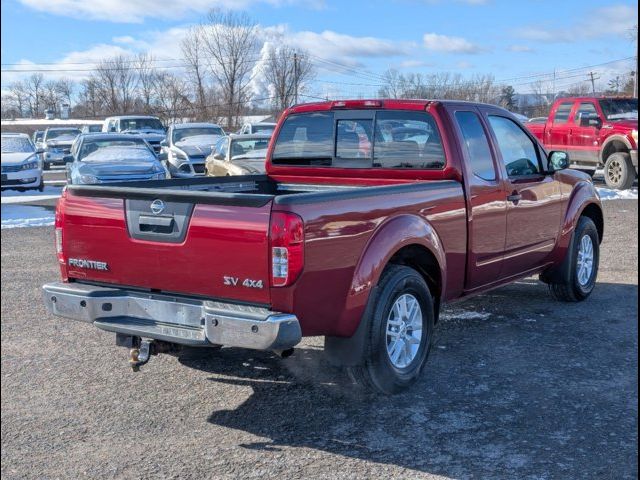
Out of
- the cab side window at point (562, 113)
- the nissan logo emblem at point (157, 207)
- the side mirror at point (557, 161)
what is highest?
the cab side window at point (562, 113)

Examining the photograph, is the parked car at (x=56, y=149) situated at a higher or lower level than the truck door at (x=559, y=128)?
lower

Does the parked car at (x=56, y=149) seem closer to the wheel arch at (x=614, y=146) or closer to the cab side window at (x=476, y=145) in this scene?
the wheel arch at (x=614, y=146)

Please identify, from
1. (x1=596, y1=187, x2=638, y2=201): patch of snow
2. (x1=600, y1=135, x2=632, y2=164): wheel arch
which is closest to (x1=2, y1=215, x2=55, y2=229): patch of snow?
(x1=596, y1=187, x2=638, y2=201): patch of snow

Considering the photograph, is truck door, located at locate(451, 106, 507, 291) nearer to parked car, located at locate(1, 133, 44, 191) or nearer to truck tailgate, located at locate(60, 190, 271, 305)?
truck tailgate, located at locate(60, 190, 271, 305)

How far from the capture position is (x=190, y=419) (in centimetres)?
434

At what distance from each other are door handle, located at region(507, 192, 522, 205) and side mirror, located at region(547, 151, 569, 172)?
76 cm

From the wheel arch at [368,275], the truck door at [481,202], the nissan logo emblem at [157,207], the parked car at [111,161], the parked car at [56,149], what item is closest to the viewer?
the nissan logo emblem at [157,207]

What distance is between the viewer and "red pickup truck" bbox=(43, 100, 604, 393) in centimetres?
392

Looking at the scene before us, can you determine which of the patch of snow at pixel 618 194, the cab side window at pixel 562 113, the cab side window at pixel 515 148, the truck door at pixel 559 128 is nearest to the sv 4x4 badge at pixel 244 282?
the cab side window at pixel 515 148

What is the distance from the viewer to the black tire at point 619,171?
17.1m

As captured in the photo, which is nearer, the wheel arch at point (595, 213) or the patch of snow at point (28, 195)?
the wheel arch at point (595, 213)

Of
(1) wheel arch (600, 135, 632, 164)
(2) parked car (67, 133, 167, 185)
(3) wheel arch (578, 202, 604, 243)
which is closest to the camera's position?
(3) wheel arch (578, 202, 604, 243)

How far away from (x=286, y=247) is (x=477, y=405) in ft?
5.46

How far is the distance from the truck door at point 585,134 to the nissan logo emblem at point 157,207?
15535 mm
